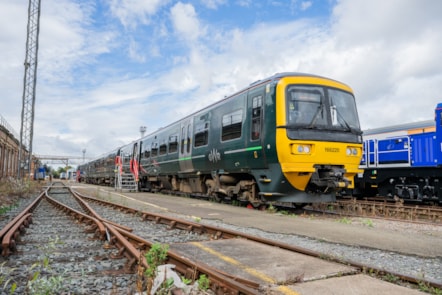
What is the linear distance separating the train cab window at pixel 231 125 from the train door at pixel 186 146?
111 inches

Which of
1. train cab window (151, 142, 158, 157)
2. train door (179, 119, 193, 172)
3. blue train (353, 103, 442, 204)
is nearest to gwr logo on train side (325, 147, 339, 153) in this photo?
blue train (353, 103, 442, 204)

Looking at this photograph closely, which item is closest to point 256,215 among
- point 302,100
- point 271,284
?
point 302,100

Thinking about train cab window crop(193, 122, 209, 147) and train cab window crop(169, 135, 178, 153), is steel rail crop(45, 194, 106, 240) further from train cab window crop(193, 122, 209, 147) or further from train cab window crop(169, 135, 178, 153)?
train cab window crop(169, 135, 178, 153)

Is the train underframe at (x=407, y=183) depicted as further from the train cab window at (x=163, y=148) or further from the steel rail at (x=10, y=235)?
the steel rail at (x=10, y=235)

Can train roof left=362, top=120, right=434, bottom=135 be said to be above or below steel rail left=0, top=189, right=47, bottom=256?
above

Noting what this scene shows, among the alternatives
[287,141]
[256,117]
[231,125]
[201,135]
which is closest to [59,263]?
[287,141]

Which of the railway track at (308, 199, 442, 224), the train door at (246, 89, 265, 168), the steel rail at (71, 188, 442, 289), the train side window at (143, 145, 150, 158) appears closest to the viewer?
the steel rail at (71, 188, 442, 289)

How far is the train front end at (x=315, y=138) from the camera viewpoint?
26.6 feet

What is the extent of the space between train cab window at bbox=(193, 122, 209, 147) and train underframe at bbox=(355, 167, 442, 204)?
6.24 m

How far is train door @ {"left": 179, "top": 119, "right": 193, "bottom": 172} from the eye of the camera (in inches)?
531

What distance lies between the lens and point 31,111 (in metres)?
25.0

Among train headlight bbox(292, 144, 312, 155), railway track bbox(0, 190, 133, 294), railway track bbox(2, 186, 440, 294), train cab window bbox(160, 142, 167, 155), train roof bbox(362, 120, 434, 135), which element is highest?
train roof bbox(362, 120, 434, 135)

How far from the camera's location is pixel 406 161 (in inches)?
473

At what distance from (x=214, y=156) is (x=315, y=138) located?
3.97m
